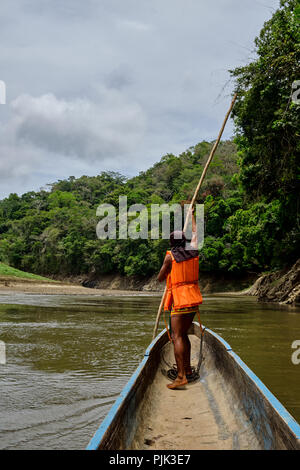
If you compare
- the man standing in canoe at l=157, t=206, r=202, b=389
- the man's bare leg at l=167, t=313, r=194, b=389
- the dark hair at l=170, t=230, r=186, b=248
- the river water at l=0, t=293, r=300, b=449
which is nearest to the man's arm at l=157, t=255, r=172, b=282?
the man standing in canoe at l=157, t=206, r=202, b=389

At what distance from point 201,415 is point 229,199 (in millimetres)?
35168

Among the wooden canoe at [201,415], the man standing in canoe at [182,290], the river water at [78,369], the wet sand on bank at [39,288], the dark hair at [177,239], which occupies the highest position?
the dark hair at [177,239]

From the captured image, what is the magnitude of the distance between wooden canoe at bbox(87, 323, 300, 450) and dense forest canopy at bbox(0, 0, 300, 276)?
336 inches

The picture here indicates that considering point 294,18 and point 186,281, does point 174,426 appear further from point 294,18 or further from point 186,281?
point 294,18

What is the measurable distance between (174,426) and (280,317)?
948cm

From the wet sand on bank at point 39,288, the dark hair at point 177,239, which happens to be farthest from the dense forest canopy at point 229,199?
the wet sand on bank at point 39,288

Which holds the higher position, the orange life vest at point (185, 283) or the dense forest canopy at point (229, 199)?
the dense forest canopy at point (229, 199)

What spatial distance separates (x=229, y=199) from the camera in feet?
122

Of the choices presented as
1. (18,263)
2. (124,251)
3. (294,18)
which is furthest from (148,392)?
(18,263)

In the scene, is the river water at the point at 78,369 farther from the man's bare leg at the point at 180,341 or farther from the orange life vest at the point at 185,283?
the orange life vest at the point at 185,283

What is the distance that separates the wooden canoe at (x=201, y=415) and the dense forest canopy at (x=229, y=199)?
336 inches

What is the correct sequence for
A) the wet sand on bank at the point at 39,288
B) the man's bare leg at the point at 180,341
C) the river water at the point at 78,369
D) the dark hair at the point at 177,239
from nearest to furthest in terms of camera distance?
the river water at the point at 78,369 < the man's bare leg at the point at 180,341 < the dark hair at the point at 177,239 < the wet sand on bank at the point at 39,288

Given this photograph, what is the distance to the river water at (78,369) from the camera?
11.3 ft

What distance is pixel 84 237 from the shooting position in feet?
180
